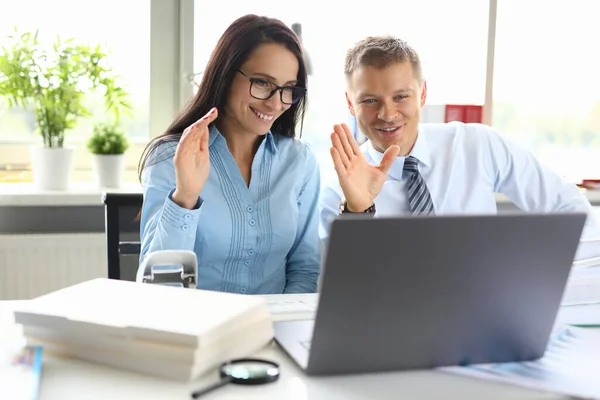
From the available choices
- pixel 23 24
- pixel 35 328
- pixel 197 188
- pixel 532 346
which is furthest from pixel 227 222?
pixel 23 24

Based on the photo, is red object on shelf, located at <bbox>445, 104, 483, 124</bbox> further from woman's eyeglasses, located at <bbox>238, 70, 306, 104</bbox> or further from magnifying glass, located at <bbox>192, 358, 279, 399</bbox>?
magnifying glass, located at <bbox>192, 358, 279, 399</bbox>

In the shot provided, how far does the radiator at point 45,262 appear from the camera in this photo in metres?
2.46

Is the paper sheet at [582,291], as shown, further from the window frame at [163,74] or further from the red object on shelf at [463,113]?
the window frame at [163,74]

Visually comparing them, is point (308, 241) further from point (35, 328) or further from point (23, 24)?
point (23, 24)

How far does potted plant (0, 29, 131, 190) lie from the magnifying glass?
1.76 m

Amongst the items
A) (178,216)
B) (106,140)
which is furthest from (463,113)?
(178,216)

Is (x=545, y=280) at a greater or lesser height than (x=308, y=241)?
greater

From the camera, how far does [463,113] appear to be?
287cm

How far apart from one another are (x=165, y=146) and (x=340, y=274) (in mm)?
923

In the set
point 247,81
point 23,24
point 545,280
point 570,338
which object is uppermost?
point 23,24

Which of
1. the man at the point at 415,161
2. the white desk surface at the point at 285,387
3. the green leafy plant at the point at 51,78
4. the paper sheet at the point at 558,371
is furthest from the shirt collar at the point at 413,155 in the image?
the green leafy plant at the point at 51,78

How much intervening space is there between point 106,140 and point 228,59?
3.49 ft

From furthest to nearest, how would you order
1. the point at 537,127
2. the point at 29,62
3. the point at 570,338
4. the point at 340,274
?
the point at 537,127 → the point at 29,62 → the point at 570,338 → the point at 340,274

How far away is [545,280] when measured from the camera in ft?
3.14
